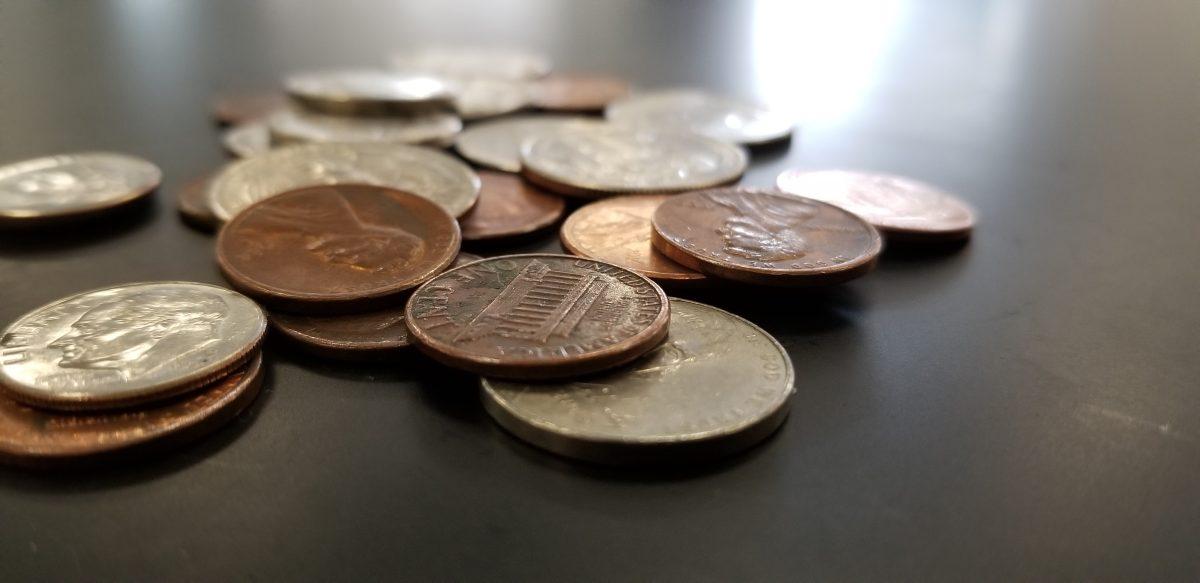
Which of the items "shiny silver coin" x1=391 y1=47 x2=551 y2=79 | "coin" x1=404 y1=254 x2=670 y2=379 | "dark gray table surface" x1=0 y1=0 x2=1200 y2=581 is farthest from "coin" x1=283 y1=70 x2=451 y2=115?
"coin" x1=404 y1=254 x2=670 y2=379

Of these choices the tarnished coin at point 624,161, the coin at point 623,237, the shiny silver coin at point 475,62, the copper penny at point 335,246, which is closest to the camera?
the copper penny at point 335,246

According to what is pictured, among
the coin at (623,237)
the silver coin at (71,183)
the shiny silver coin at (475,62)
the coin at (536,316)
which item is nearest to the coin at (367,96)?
the silver coin at (71,183)

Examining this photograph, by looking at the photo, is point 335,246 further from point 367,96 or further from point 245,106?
point 245,106

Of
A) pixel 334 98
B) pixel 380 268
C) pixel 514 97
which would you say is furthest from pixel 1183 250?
pixel 334 98

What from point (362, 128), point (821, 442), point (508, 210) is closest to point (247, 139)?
point (362, 128)

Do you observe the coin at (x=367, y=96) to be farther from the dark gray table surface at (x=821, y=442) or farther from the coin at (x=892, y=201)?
the coin at (x=892, y=201)

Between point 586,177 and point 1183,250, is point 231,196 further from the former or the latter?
point 1183,250

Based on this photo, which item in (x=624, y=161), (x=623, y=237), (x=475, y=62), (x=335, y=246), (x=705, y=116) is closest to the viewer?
(x=335, y=246)
